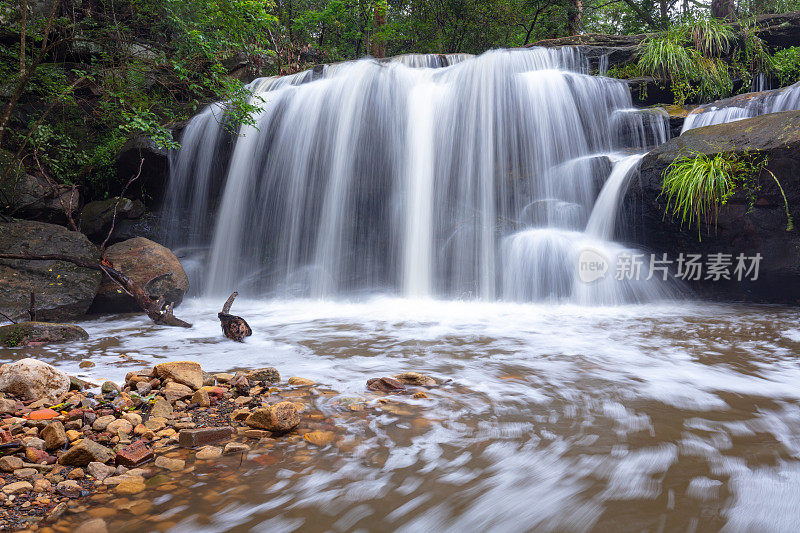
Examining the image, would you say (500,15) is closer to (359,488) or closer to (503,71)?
(503,71)

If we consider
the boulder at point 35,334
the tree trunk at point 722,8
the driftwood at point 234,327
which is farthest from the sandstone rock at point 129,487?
the tree trunk at point 722,8

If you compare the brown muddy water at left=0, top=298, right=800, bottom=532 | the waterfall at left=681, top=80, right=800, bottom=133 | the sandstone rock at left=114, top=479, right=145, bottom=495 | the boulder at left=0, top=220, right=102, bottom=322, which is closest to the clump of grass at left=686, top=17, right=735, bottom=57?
the waterfall at left=681, top=80, right=800, bottom=133

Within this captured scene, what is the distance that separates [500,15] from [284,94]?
7.49m

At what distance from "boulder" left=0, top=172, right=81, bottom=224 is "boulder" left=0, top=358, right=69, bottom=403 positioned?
17.0 feet

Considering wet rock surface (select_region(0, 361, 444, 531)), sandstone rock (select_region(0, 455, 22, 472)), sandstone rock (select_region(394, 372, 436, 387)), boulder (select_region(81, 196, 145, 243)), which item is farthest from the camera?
boulder (select_region(81, 196, 145, 243))

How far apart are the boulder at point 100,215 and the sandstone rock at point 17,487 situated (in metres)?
7.13

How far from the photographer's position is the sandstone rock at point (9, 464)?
1646mm

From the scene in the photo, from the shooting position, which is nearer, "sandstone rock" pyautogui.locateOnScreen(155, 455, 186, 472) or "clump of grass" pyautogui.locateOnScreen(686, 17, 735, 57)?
"sandstone rock" pyautogui.locateOnScreen(155, 455, 186, 472)

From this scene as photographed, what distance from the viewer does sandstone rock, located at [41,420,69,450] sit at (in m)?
1.82

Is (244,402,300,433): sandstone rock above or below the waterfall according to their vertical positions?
below

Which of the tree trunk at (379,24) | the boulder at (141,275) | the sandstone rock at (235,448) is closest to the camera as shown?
the sandstone rock at (235,448)

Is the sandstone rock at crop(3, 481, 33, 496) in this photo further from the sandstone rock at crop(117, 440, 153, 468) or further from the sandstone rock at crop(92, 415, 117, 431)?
the sandstone rock at crop(92, 415, 117, 431)

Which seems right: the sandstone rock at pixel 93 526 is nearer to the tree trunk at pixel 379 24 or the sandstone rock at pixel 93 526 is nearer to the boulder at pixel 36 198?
the boulder at pixel 36 198

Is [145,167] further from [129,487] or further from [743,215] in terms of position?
[743,215]
